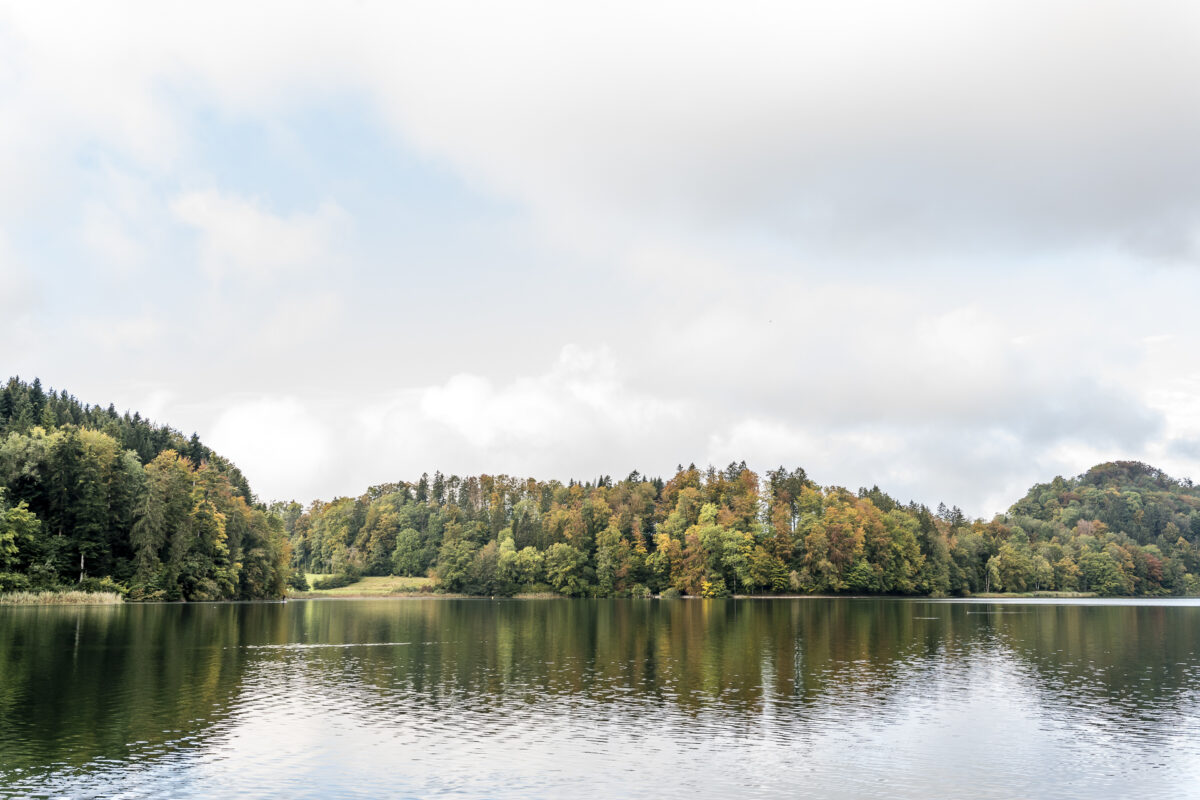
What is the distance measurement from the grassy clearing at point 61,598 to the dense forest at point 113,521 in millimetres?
2029

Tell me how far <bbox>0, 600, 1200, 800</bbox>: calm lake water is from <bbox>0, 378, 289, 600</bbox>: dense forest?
53.8 m

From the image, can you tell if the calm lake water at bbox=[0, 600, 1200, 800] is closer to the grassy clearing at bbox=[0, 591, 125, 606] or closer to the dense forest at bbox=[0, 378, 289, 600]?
the grassy clearing at bbox=[0, 591, 125, 606]

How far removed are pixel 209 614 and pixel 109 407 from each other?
107751 millimetres

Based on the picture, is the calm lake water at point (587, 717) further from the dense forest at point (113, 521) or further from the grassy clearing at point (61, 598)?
the dense forest at point (113, 521)

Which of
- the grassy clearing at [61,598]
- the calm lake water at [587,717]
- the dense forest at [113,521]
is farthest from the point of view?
the dense forest at [113,521]

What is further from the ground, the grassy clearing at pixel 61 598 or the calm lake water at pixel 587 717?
the calm lake water at pixel 587 717

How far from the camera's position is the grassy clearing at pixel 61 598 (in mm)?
113688

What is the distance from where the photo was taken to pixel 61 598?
390 feet

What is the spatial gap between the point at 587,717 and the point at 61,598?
108m

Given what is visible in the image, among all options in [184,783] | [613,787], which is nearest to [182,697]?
[184,783]

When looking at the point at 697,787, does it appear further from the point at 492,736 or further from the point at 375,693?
the point at 375,693

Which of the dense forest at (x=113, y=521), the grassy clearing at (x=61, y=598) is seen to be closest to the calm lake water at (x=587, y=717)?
the grassy clearing at (x=61, y=598)

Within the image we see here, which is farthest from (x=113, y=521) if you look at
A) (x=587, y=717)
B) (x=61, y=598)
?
(x=587, y=717)

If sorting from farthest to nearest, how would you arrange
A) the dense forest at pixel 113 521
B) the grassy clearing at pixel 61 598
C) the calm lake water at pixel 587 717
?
the dense forest at pixel 113 521, the grassy clearing at pixel 61 598, the calm lake water at pixel 587 717
